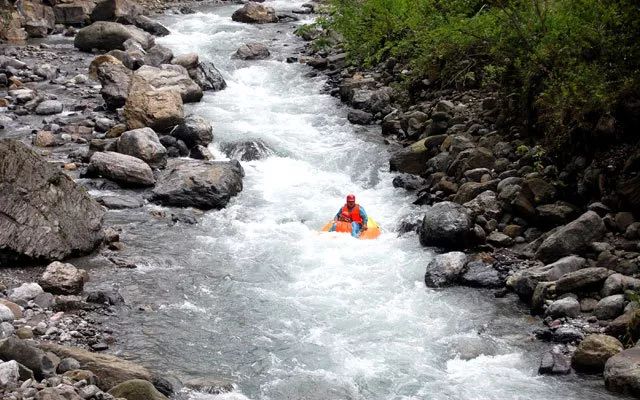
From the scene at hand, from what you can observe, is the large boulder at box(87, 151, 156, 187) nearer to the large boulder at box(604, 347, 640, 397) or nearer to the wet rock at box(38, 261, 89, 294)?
the wet rock at box(38, 261, 89, 294)

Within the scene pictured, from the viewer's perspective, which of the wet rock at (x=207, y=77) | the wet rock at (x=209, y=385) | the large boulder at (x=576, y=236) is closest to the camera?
the wet rock at (x=209, y=385)

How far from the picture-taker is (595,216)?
34.1 ft

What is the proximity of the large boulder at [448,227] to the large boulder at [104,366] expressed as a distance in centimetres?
548

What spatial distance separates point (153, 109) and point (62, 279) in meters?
7.08

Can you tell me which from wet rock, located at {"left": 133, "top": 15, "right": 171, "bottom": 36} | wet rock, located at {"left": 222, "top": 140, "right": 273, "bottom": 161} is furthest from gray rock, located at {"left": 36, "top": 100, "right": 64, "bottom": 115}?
wet rock, located at {"left": 133, "top": 15, "right": 171, "bottom": 36}

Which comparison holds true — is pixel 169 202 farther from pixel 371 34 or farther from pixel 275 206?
pixel 371 34

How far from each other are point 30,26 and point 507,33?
16450mm

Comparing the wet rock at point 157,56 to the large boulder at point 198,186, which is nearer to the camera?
the large boulder at point 198,186

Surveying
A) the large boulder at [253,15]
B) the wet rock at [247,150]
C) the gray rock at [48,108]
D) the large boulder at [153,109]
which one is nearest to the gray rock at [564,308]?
the wet rock at [247,150]

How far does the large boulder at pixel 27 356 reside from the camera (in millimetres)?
6758

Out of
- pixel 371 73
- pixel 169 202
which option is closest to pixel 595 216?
pixel 169 202

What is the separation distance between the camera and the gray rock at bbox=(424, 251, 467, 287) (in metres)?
10.6

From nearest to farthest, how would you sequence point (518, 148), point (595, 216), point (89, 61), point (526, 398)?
point (526, 398) → point (595, 216) → point (518, 148) → point (89, 61)

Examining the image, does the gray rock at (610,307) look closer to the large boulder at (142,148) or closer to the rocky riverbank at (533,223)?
the rocky riverbank at (533,223)
